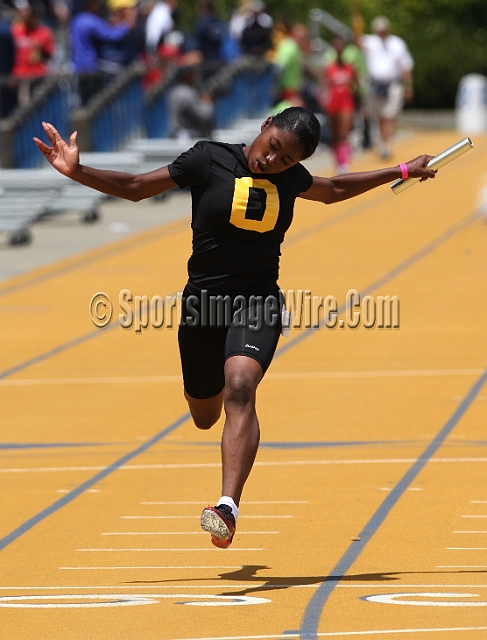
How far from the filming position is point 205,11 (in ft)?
98.0

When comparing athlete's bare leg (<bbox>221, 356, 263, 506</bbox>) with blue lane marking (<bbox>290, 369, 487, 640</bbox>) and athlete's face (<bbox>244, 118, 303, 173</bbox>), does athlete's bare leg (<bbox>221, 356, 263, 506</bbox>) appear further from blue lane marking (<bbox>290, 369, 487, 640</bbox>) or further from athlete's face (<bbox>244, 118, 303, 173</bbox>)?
athlete's face (<bbox>244, 118, 303, 173</bbox>)

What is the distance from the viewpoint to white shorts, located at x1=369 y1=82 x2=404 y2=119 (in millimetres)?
30047

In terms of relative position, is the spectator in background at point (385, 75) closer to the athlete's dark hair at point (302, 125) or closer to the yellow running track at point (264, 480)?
the yellow running track at point (264, 480)

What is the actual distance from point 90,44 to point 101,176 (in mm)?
19493

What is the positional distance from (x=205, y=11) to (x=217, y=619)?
989 inches

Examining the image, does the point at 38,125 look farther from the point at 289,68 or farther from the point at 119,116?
the point at 289,68

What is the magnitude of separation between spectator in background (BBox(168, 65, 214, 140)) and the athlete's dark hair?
19627 millimetres

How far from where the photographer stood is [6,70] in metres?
23.2

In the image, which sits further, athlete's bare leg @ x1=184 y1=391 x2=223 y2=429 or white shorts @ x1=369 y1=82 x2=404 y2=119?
white shorts @ x1=369 y1=82 x2=404 y2=119

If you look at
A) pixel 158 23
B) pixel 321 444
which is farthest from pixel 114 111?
pixel 321 444

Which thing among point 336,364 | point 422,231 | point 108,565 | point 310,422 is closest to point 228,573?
point 108,565

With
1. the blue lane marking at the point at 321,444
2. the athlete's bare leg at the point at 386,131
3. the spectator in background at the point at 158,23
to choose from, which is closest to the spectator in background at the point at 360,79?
the athlete's bare leg at the point at 386,131

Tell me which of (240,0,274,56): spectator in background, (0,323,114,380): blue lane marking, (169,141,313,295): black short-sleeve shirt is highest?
(240,0,274,56): spectator in background

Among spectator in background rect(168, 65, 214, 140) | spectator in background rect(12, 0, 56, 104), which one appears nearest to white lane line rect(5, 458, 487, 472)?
spectator in background rect(12, 0, 56, 104)
